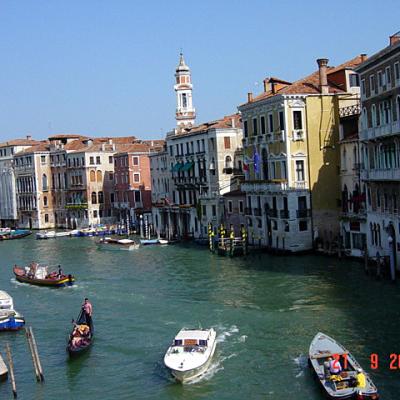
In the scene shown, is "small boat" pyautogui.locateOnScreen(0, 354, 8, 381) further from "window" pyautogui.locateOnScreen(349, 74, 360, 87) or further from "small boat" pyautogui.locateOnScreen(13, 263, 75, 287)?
"window" pyautogui.locateOnScreen(349, 74, 360, 87)

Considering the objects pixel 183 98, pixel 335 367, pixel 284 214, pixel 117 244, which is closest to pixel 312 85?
pixel 284 214

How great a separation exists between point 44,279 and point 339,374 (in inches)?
751

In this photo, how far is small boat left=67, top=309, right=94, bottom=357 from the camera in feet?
67.2

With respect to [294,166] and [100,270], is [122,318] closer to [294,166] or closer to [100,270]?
[100,270]

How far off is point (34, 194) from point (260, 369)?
56696 mm

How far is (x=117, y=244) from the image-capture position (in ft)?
160

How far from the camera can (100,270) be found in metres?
36.9

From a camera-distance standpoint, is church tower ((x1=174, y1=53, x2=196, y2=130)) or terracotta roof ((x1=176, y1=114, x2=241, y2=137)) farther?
church tower ((x1=174, y1=53, x2=196, y2=130))

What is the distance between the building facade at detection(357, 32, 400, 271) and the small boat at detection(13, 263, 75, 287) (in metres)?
13.1

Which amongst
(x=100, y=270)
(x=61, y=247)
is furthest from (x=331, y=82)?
(x=61, y=247)

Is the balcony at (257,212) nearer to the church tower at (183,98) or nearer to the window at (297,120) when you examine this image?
the window at (297,120)

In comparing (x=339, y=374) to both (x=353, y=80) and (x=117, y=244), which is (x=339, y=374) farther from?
(x=117, y=244)

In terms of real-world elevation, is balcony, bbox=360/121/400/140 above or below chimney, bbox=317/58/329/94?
below

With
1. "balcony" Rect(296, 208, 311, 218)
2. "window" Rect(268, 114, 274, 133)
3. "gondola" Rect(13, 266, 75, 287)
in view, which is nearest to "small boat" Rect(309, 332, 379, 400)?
"gondola" Rect(13, 266, 75, 287)
